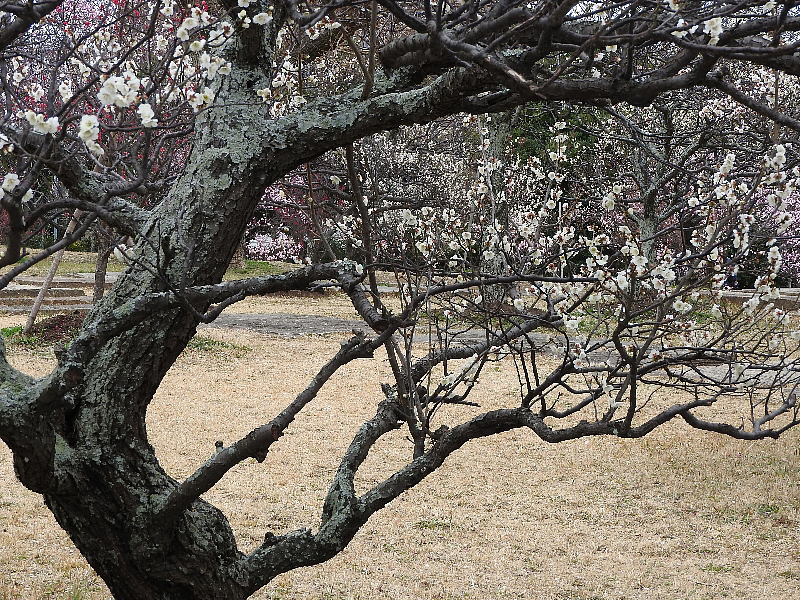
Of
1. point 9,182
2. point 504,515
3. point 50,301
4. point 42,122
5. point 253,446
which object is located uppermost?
point 42,122

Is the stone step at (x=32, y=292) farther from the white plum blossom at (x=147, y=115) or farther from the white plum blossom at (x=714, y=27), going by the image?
the white plum blossom at (x=714, y=27)

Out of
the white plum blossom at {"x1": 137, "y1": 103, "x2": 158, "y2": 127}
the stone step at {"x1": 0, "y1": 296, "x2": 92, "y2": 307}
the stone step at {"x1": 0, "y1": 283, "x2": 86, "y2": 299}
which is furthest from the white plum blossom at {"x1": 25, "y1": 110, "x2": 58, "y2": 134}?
the stone step at {"x1": 0, "y1": 283, "x2": 86, "y2": 299}

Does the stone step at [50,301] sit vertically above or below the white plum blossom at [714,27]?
below

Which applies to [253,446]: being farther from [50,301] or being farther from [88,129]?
[50,301]

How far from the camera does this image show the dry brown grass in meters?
4.50

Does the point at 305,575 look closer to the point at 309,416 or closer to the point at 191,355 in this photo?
the point at 309,416

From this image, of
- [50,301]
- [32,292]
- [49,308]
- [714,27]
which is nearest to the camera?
[714,27]

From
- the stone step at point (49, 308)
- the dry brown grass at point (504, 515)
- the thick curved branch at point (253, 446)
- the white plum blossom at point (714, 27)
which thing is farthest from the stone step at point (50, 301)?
the white plum blossom at point (714, 27)

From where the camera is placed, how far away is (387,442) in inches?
286

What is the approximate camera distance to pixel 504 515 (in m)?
5.60

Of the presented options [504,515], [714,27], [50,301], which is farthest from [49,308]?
[714,27]

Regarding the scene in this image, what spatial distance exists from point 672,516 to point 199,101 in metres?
4.60

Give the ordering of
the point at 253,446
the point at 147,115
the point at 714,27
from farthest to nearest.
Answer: the point at 253,446
the point at 147,115
the point at 714,27

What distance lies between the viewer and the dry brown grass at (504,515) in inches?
177
